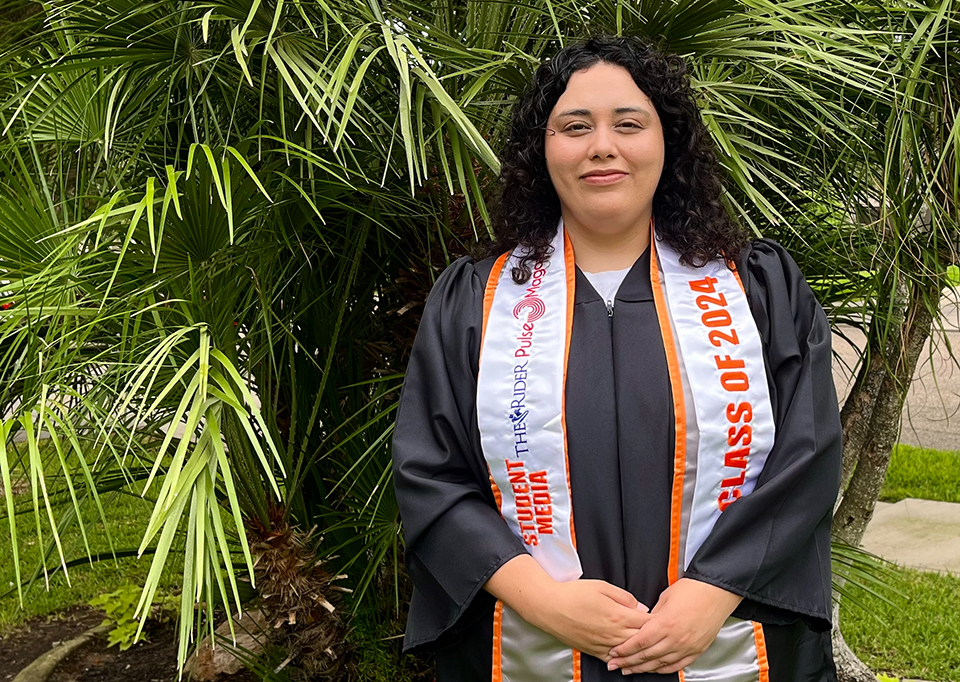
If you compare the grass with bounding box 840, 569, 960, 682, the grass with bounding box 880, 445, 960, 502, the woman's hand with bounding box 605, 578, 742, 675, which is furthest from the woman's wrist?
the grass with bounding box 880, 445, 960, 502

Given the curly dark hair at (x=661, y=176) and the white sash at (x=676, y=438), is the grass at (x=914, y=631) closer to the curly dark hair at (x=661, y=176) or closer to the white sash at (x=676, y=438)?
the white sash at (x=676, y=438)

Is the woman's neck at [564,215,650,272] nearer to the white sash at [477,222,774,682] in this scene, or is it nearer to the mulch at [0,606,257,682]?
the white sash at [477,222,774,682]

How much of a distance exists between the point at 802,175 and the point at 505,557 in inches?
67.2

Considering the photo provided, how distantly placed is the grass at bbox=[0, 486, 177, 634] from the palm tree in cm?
147

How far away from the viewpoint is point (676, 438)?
6.02ft

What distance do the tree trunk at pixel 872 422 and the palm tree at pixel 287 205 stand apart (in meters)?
0.20

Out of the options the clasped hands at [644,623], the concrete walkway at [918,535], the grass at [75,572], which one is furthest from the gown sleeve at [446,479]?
the concrete walkway at [918,535]

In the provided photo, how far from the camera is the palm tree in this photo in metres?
2.06

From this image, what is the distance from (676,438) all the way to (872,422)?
162 cm

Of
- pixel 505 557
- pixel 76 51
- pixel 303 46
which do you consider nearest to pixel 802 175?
pixel 303 46

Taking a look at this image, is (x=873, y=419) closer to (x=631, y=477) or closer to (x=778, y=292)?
(x=778, y=292)

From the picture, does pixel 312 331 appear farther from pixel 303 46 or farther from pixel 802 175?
pixel 802 175

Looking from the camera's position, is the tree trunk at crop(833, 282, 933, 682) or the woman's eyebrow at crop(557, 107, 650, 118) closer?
the woman's eyebrow at crop(557, 107, 650, 118)

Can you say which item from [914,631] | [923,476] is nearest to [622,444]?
[914,631]
